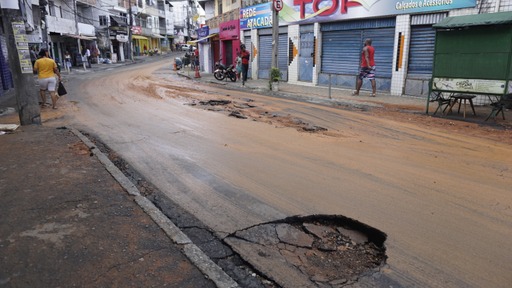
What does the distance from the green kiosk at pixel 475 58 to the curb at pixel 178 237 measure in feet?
28.6

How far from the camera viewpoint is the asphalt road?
358 centimetres

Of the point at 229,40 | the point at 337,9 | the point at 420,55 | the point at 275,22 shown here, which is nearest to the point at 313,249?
the point at 420,55

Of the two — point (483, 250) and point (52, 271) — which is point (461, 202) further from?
point (52, 271)

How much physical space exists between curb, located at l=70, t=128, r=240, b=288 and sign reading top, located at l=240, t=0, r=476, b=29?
12276mm

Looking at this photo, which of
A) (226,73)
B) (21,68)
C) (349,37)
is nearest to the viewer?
(21,68)

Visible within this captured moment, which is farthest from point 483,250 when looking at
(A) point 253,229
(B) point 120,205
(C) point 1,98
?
(C) point 1,98

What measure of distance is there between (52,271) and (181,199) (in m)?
1.88

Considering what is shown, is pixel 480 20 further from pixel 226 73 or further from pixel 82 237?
pixel 226 73

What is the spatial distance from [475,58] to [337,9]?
8.50 m

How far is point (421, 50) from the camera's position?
1414cm

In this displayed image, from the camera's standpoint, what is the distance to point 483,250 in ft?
11.7

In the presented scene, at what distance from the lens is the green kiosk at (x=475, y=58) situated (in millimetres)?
9297

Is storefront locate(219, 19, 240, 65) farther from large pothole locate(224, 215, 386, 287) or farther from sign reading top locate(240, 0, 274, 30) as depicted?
large pothole locate(224, 215, 386, 287)

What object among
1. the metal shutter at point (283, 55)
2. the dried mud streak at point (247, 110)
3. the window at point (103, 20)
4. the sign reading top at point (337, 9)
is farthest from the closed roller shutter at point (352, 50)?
the window at point (103, 20)
